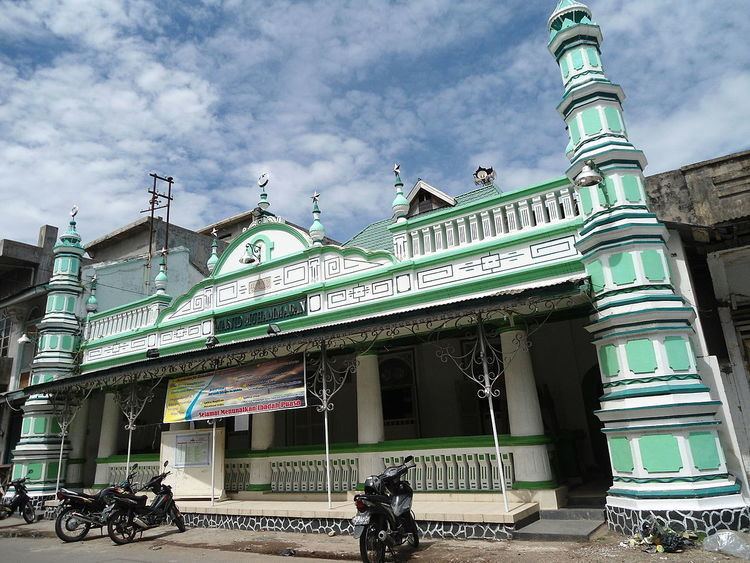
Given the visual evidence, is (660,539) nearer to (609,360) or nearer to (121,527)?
(609,360)

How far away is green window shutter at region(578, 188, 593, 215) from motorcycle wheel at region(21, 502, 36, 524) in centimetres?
1367

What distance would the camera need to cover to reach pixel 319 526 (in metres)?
8.08

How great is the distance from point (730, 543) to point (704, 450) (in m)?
1.07

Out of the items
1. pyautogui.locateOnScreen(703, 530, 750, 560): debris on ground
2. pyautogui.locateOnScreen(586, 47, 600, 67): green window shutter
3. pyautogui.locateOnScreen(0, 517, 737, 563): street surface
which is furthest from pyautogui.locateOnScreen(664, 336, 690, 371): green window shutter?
pyautogui.locateOnScreen(586, 47, 600, 67): green window shutter

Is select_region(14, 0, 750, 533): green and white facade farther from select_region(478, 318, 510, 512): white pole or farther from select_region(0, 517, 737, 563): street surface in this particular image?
select_region(0, 517, 737, 563): street surface

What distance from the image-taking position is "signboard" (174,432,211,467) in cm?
1070

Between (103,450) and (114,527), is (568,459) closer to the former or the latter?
(114,527)

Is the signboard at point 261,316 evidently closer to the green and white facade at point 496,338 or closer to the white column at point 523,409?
the green and white facade at point 496,338

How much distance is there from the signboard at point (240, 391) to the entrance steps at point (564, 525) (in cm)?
400

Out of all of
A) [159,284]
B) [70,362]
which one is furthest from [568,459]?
[70,362]

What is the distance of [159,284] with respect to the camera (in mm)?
13320

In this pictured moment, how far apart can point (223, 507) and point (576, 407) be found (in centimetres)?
721

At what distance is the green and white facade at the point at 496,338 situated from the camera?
646cm

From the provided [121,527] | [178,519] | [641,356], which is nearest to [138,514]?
[121,527]
